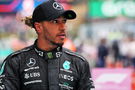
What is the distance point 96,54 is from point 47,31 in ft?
39.2

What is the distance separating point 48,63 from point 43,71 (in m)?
0.08

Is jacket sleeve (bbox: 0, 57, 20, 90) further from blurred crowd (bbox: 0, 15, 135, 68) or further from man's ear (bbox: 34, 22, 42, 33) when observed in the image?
blurred crowd (bbox: 0, 15, 135, 68)

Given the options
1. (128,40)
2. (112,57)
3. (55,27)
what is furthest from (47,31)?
(128,40)

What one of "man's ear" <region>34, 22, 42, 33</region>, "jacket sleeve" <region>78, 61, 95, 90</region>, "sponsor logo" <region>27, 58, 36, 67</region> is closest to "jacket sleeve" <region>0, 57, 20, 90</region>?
"sponsor logo" <region>27, 58, 36, 67</region>

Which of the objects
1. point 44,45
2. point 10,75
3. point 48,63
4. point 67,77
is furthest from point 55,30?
point 10,75

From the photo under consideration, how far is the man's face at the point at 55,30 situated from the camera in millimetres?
5109

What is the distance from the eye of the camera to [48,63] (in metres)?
5.19

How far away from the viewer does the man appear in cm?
512

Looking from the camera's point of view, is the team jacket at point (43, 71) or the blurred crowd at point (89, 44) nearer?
the team jacket at point (43, 71)

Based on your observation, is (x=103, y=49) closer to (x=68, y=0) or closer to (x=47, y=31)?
(x=68, y=0)

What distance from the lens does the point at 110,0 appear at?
68.9ft

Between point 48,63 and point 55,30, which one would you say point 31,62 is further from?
point 55,30

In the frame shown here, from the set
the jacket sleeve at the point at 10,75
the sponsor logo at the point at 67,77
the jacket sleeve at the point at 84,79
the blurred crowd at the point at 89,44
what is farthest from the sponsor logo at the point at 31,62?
the blurred crowd at the point at 89,44

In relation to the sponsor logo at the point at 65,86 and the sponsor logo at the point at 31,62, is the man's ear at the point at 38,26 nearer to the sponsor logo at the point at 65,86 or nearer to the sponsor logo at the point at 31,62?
the sponsor logo at the point at 31,62
